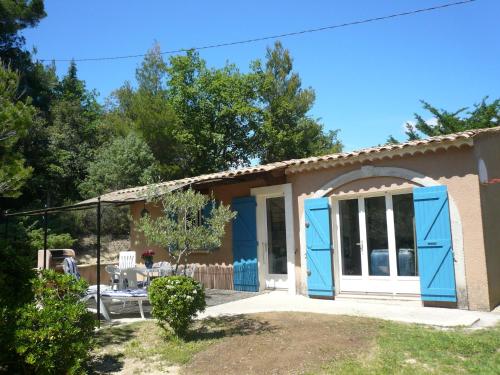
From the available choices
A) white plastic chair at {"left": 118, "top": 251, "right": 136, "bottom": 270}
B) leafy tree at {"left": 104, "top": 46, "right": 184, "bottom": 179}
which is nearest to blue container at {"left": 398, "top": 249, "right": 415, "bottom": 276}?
white plastic chair at {"left": 118, "top": 251, "right": 136, "bottom": 270}

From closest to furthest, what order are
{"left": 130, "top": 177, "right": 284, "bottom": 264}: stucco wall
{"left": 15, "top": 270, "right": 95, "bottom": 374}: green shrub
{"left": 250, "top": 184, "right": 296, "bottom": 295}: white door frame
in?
{"left": 15, "top": 270, "right": 95, "bottom": 374}: green shrub
{"left": 250, "top": 184, "right": 296, "bottom": 295}: white door frame
{"left": 130, "top": 177, "right": 284, "bottom": 264}: stucco wall

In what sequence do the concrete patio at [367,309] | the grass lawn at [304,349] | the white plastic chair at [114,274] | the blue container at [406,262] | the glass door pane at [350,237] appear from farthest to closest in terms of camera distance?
the white plastic chair at [114,274] < the glass door pane at [350,237] < the blue container at [406,262] < the concrete patio at [367,309] < the grass lawn at [304,349]

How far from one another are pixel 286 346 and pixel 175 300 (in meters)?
1.57

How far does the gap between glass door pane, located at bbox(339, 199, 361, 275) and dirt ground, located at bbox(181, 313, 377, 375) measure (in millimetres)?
2123

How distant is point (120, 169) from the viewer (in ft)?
66.9

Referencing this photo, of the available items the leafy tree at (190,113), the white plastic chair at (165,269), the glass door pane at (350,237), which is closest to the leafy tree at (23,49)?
the leafy tree at (190,113)

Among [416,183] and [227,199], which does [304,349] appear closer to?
[416,183]

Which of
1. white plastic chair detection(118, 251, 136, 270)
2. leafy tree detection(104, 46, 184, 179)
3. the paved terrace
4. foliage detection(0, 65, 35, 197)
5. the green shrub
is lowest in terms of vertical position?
the paved terrace

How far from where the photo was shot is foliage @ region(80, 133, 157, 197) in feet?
67.0

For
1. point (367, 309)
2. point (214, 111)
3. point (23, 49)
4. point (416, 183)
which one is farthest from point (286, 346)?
point (23, 49)

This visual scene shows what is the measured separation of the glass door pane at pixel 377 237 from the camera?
863 centimetres

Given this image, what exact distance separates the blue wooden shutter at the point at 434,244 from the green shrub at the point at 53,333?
559 cm

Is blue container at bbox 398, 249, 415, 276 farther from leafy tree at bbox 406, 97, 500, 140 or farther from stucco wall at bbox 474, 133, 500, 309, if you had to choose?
leafy tree at bbox 406, 97, 500, 140

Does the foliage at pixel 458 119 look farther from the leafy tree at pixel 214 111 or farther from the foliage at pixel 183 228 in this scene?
the foliage at pixel 183 228
